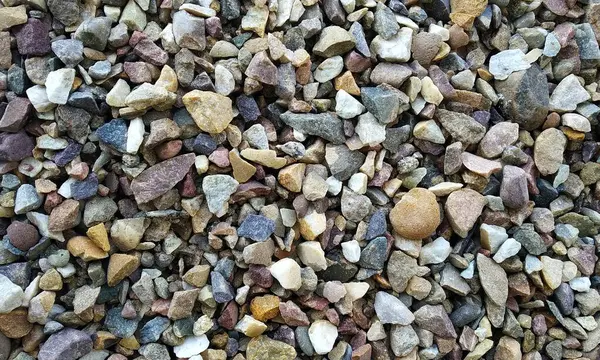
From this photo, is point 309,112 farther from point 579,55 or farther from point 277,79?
point 579,55

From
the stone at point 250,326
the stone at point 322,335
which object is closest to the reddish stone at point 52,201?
the stone at point 250,326

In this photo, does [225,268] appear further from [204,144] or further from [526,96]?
[526,96]

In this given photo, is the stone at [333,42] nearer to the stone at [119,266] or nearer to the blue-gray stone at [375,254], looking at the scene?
the blue-gray stone at [375,254]

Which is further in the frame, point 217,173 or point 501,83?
point 501,83

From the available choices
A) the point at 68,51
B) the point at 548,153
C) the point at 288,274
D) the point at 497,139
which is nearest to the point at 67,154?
the point at 68,51

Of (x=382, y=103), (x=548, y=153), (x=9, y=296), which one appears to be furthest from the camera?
(x=548, y=153)

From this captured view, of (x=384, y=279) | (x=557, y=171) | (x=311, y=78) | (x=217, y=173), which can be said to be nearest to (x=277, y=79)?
(x=311, y=78)

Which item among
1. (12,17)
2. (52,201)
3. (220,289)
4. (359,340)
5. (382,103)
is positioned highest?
(12,17)
